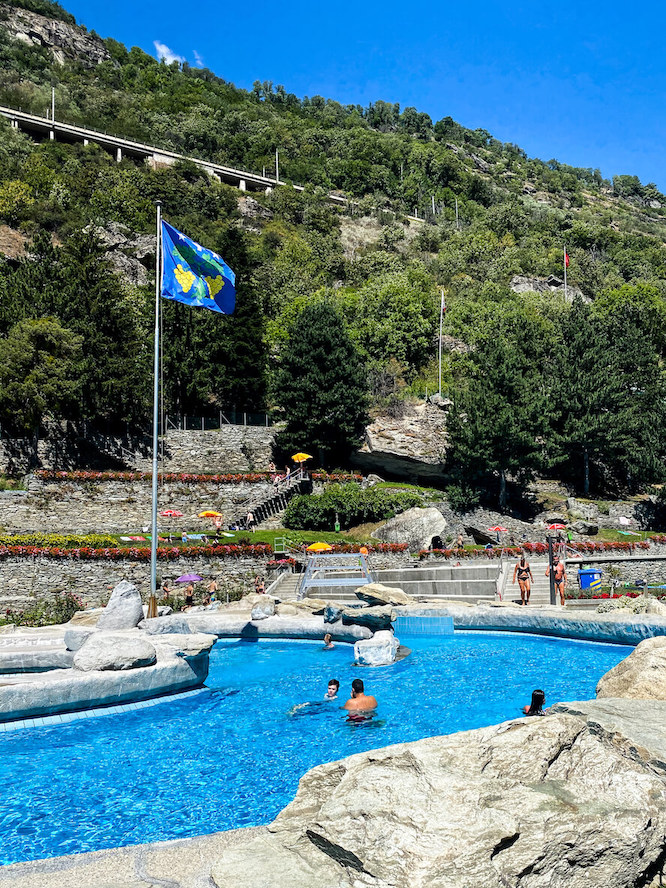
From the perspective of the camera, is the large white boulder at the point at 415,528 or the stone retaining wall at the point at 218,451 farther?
the stone retaining wall at the point at 218,451

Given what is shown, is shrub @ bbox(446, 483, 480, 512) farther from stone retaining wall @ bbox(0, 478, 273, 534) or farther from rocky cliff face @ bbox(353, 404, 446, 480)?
stone retaining wall @ bbox(0, 478, 273, 534)

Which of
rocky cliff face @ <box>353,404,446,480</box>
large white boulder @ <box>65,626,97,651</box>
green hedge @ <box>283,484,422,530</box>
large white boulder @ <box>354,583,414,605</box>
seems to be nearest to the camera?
large white boulder @ <box>65,626,97,651</box>

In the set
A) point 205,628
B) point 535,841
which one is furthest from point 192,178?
point 535,841

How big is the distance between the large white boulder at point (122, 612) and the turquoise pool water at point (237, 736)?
2493 mm

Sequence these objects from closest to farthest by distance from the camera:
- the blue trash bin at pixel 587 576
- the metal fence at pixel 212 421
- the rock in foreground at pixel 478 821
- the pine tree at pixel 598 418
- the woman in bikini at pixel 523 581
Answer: the rock in foreground at pixel 478 821 < the woman in bikini at pixel 523 581 < the blue trash bin at pixel 587 576 < the metal fence at pixel 212 421 < the pine tree at pixel 598 418

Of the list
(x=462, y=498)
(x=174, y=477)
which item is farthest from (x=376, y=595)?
(x=462, y=498)

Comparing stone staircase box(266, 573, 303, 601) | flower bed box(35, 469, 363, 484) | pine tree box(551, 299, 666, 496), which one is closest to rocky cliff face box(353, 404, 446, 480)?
flower bed box(35, 469, 363, 484)

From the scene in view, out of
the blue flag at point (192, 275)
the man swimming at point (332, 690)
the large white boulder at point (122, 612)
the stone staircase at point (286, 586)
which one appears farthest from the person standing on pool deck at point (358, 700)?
the stone staircase at point (286, 586)

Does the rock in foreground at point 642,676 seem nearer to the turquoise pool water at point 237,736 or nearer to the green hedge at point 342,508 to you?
the turquoise pool water at point 237,736

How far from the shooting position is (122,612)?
16844 mm

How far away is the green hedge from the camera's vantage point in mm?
39000

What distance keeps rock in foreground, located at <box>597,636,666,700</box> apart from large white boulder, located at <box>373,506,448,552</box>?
79.1 feet

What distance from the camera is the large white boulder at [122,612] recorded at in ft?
55.1

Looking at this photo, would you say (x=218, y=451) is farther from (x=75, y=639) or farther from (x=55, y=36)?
(x=55, y=36)
